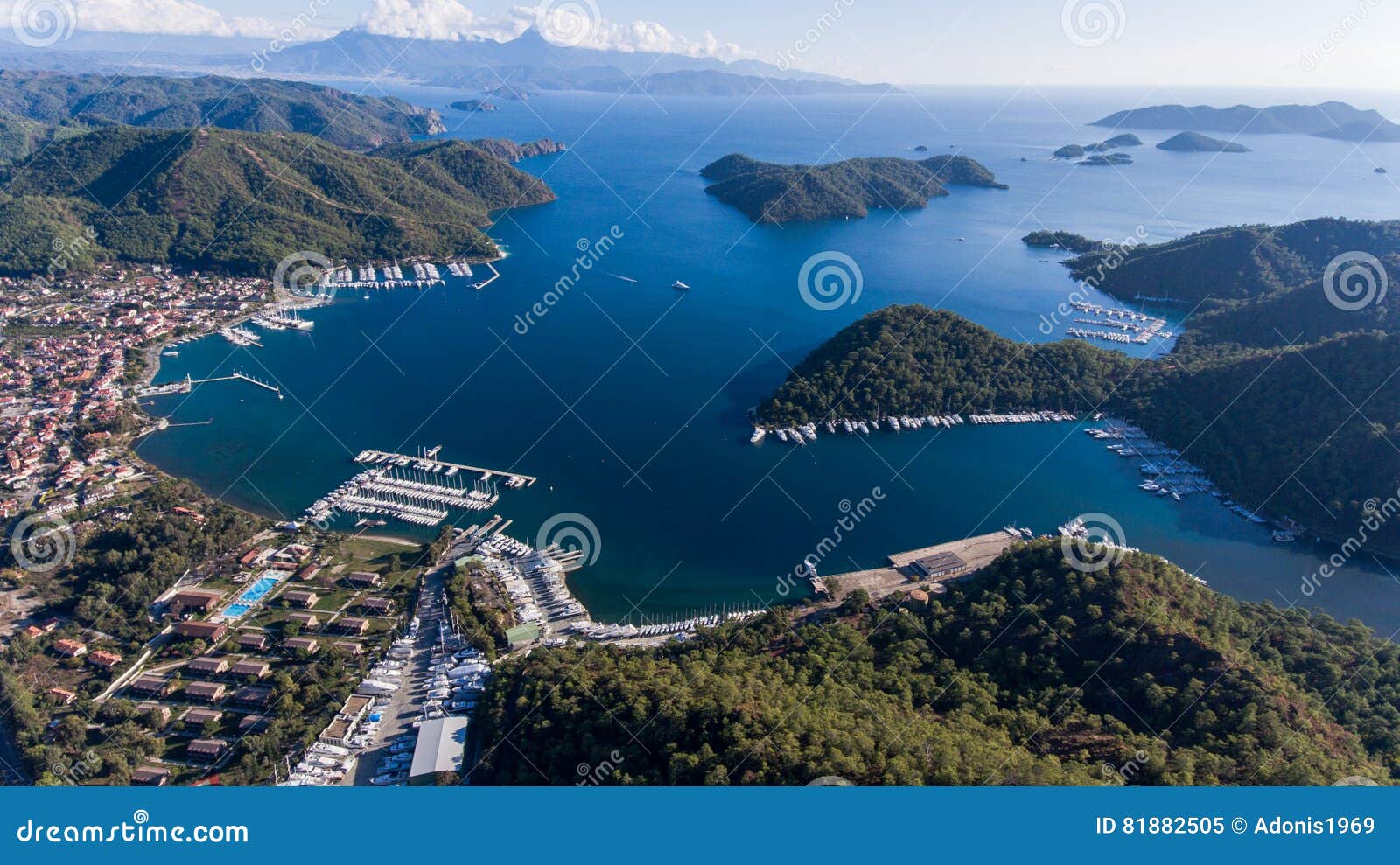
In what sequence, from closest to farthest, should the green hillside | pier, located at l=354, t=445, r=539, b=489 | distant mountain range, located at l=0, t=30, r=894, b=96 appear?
1. pier, located at l=354, t=445, r=539, b=489
2. the green hillside
3. distant mountain range, located at l=0, t=30, r=894, b=96

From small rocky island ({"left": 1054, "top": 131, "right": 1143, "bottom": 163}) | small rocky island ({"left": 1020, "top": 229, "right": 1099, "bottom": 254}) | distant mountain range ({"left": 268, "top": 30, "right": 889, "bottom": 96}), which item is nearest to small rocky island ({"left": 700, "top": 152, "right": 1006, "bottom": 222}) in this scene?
small rocky island ({"left": 1020, "top": 229, "right": 1099, "bottom": 254})

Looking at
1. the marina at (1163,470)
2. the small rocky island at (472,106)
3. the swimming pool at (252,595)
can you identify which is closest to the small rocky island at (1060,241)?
the marina at (1163,470)

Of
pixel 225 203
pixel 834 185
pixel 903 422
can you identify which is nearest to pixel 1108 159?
pixel 834 185

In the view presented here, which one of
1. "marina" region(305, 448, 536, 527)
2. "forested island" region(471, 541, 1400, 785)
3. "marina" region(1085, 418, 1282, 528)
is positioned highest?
"marina" region(305, 448, 536, 527)

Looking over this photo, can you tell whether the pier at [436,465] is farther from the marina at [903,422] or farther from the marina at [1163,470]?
the marina at [1163,470]

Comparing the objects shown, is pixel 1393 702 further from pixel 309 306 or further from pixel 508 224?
pixel 508 224

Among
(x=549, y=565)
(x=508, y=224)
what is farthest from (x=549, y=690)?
(x=508, y=224)

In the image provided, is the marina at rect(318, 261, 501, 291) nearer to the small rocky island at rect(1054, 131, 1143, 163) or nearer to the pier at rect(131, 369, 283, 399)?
the pier at rect(131, 369, 283, 399)

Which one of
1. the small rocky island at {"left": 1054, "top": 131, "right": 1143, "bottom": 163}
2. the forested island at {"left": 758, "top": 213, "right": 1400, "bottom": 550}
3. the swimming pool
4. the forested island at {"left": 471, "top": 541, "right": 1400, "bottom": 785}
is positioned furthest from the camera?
the small rocky island at {"left": 1054, "top": 131, "right": 1143, "bottom": 163}
